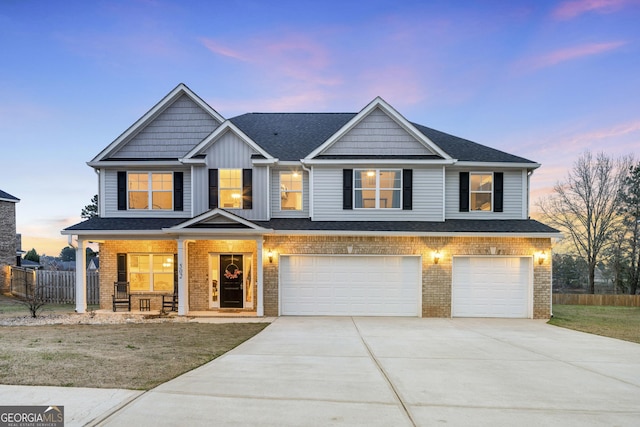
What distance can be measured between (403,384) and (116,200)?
13.4 metres

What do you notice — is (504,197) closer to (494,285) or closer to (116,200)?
(494,285)

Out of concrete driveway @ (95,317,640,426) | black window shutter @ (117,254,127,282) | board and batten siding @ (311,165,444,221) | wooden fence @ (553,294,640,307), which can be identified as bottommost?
wooden fence @ (553,294,640,307)

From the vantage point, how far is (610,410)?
4.59 m

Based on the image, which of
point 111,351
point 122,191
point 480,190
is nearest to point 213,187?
point 122,191

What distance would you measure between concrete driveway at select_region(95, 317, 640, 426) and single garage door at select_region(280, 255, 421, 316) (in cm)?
353

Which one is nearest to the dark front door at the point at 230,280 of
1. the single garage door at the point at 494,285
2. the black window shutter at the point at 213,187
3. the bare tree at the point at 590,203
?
the black window shutter at the point at 213,187

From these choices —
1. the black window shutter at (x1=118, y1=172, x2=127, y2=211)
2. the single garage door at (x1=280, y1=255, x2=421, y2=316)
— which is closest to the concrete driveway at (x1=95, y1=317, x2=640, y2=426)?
the single garage door at (x1=280, y1=255, x2=421, y2=316)

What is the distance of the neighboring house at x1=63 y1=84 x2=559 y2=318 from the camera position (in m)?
12.7

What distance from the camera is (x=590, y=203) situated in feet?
90.8

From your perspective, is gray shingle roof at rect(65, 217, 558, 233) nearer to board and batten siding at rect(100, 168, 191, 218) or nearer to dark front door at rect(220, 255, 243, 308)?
board and batten siding at rect(100, 168, 191, 218)

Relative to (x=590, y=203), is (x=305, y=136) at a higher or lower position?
higher

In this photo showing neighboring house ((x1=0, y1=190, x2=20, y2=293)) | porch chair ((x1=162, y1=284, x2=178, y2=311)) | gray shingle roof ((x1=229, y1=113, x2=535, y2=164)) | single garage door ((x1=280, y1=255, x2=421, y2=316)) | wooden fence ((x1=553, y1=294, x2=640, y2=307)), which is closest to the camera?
single garage door ((x1=280, y1=255, x2=421, y2=316))

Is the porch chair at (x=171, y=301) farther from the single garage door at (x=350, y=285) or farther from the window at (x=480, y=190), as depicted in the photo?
the window at (x=480, y=190)

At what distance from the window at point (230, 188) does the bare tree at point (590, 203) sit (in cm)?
2783
